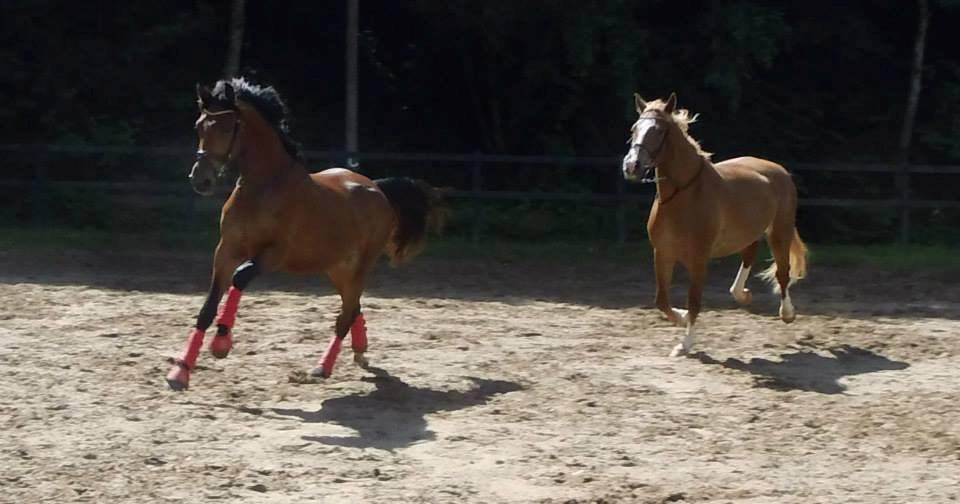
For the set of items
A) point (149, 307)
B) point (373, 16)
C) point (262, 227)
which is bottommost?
point (149, 307)

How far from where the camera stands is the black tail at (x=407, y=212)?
29.9 feet

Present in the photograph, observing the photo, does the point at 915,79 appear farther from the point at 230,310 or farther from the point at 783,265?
the point at 230,310

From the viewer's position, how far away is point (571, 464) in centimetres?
643

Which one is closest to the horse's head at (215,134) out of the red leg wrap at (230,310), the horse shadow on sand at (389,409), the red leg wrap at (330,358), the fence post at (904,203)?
the red leg wrap at (230,310)

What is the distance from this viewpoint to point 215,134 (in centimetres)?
787

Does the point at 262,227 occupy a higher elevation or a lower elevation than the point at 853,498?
higher

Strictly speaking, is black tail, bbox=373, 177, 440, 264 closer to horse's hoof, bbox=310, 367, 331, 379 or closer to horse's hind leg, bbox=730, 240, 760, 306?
horse's hoof, bbox=310, 367, 331, 379

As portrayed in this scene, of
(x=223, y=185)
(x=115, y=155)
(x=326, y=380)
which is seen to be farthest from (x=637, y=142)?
(x=115, y=155)

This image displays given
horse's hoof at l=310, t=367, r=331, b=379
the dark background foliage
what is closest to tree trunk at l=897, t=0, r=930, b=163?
the dark background foliage

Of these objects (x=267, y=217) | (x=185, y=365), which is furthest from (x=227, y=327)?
(x=267, y=217)

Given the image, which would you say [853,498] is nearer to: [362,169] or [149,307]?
[149,307]

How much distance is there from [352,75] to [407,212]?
855 centimetres

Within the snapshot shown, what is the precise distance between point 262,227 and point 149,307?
3.18 metres

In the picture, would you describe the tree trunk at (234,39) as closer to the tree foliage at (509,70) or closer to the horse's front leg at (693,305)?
the tree foliage at (509,70)
